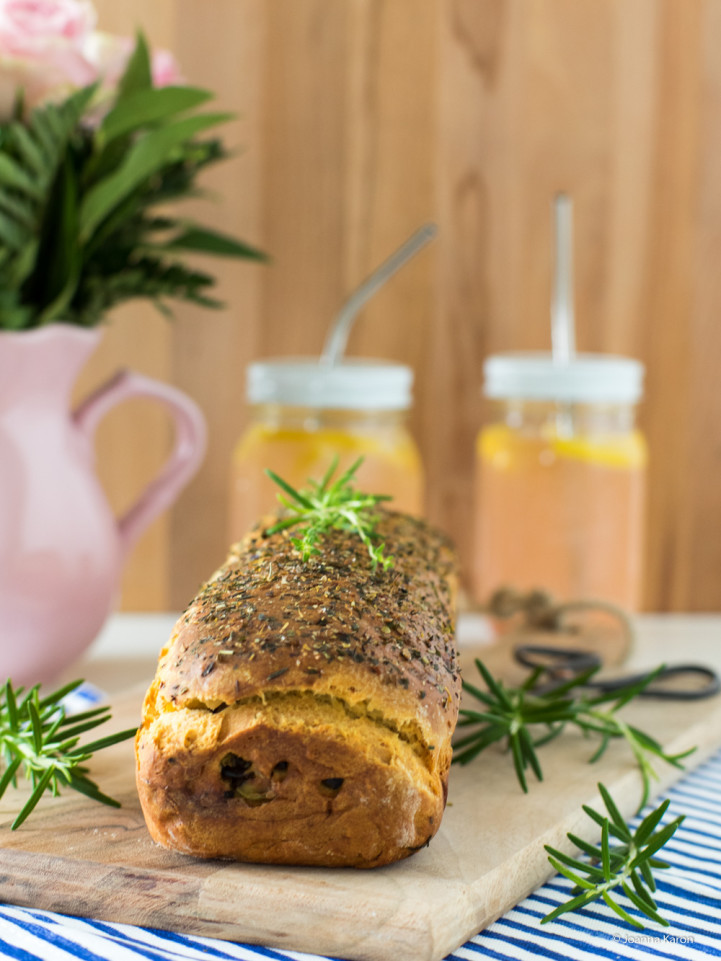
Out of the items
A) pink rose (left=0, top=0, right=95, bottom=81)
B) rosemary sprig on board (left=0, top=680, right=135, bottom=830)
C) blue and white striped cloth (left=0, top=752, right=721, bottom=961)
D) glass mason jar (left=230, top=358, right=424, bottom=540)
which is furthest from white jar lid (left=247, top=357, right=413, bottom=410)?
blue and white striped cloth (left=0, top=752, right=721, bottom=961)

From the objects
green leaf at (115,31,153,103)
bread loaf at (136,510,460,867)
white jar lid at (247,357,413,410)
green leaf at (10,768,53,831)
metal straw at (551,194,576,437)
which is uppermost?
green leaf at (115,31,153,103)

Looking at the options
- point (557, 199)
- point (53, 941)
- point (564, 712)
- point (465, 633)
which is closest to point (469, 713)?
point (564, 712)

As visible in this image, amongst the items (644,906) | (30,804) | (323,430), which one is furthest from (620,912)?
(323,430)

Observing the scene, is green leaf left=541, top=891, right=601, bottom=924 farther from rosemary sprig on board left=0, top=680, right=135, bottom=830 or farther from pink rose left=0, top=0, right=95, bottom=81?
pink rose left=0, top=0, right=95, bottom=81

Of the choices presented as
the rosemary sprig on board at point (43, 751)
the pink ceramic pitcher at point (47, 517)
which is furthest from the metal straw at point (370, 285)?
the rosemary sprig on board at point (43, 751)

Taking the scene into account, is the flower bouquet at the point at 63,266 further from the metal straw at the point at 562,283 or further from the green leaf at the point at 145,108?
the metal straw at the point at 562,283

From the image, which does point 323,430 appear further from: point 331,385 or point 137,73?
point 137,73

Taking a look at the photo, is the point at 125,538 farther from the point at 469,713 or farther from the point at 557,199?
the point at 557,199
